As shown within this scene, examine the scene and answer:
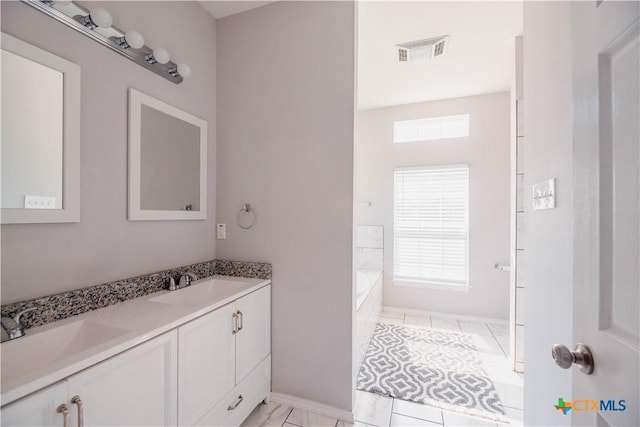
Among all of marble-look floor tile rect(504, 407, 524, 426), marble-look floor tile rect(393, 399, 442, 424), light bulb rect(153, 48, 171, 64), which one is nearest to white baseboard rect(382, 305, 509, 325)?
marble-look floor tile rect(504, 407, 524, 426)

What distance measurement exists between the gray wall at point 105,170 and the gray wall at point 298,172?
346 mm

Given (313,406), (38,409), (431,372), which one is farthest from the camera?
(431,372)

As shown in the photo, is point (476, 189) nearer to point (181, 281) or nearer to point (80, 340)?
point (181, 281)

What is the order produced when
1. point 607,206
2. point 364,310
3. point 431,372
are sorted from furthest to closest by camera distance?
point 364,310
point 431,372
point 607,206

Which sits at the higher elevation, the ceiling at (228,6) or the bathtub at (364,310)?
the ceiling at (228,6)

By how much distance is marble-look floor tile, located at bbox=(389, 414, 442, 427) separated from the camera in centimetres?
165

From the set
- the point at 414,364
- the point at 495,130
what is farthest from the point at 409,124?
the point at 414,364

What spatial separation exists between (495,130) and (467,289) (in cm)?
204

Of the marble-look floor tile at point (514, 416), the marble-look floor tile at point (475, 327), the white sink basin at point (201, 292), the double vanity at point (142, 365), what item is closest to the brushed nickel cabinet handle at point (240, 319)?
the double vanity at point (142, 365)

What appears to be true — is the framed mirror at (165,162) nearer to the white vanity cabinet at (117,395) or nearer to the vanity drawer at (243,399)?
the white vanity cabinet at (117,395)

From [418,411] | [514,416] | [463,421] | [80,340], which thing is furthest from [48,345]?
[514,416]

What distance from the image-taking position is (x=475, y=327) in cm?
311

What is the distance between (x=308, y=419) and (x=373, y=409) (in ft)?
1.52

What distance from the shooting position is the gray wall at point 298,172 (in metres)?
1.70
